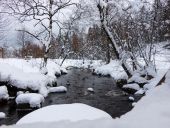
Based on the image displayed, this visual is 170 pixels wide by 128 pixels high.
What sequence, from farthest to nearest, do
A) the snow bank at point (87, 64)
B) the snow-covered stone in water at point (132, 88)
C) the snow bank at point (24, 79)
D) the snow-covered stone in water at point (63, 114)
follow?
the snow bank at point (87, 64), the snow-covered stone in water at point (132, 88), the snow bank at point (24, 79), the snow-covered stone in water at point (63, 114)

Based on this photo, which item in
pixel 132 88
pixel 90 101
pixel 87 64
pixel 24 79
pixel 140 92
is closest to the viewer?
pixel 90 101

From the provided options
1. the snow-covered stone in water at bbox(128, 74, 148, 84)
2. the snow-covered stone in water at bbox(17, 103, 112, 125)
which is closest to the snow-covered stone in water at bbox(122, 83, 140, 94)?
the snow-covered stone in water at bbox(128, 74, 148, 84)

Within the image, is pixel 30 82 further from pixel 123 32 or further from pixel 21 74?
pixel 123 32

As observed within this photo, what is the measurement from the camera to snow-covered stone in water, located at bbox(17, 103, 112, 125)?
6.26 m

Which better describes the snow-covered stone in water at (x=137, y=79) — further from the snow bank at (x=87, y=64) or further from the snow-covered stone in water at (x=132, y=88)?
the snow bank at (x=87, y=64)

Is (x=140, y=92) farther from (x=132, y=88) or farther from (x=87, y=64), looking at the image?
(x=87, y=64)

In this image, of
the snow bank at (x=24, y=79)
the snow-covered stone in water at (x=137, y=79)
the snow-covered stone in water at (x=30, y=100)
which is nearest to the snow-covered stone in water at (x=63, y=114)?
the snow-covered stone in water at (x=30, y=100)

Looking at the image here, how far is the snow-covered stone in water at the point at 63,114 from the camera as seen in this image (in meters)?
6.26

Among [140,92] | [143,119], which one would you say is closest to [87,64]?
[140,92]

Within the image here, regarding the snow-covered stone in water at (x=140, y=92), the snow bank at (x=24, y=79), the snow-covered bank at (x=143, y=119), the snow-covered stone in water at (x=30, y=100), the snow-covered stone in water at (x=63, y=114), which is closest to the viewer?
the snow-covered bank at (x=143, y=119)

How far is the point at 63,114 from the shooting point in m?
6.46

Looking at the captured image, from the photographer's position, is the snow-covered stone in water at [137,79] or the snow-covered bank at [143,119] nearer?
the snow-covered bank at [143,119]

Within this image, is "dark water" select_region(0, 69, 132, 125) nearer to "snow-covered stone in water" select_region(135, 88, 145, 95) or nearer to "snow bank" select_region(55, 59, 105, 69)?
"snow-covered stone in water" select_region(135, 88, 145, 95)

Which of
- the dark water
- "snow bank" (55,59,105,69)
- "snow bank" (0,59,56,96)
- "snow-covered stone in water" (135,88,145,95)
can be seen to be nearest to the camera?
the dark water
